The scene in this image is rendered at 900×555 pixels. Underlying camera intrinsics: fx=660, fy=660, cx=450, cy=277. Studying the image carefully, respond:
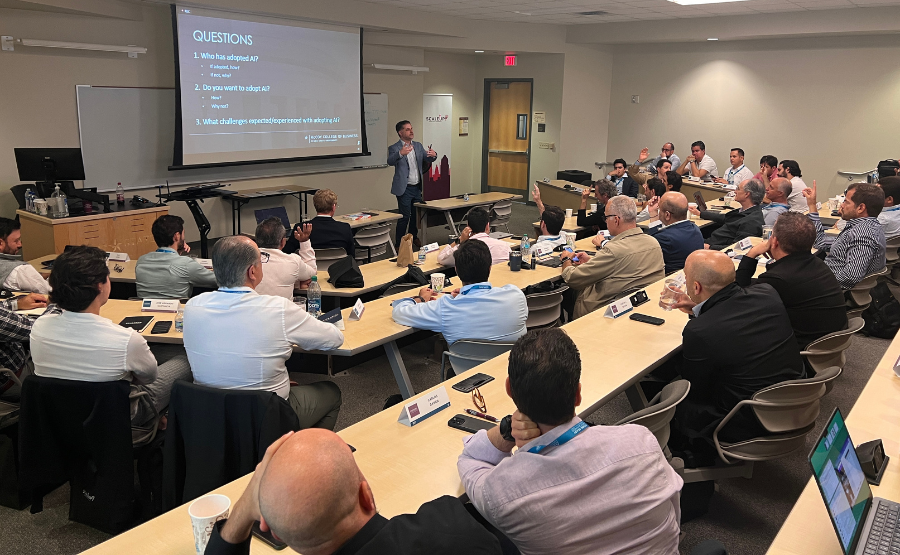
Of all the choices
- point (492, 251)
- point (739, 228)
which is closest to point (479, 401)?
point (492, 251)

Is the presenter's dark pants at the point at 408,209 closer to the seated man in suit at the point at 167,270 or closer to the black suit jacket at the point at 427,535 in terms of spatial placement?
the seated man in suit at the point at 167,270

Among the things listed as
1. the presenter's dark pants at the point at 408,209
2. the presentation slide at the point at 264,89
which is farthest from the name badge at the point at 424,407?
the presentation slide at the point at 264,89

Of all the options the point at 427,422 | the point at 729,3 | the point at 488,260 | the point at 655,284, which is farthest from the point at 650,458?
the point at 729,3

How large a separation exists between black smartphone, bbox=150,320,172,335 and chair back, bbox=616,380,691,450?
8.18 feet

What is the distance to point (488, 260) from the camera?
11.3 ft

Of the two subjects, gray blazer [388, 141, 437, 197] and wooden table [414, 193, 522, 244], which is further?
gray blazer [388, 141, 437, 197]

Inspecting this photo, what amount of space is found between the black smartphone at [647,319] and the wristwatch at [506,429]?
2.07 m

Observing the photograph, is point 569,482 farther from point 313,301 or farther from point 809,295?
point 809,295

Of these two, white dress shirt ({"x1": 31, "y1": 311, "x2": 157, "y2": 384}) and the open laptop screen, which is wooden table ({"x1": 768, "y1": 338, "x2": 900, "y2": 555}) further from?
white dress shirt ({"x1": 31, "y1": 311, "x2": 157, "y2": 384})

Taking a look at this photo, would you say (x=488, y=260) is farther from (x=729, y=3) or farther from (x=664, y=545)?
(x=729, y=3)

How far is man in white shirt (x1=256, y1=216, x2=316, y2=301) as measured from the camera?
171 inches

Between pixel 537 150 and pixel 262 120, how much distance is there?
5.70m

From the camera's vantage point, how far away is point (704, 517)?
321cm

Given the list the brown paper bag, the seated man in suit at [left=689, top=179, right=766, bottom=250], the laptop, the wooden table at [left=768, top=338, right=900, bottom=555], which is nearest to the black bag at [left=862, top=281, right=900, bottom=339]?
the seated man in suit at [left=689, top=179, right=766, bottom=250]
